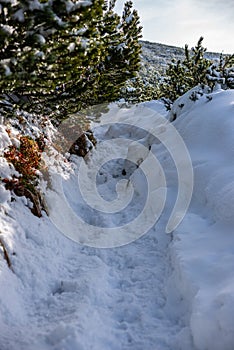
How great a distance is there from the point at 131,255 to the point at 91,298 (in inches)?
89.4

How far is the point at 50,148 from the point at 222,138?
648 cm

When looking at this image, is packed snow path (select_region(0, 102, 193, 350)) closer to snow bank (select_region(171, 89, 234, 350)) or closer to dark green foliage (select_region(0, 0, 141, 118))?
snow bank (select_region(171, 89, 234, 350))

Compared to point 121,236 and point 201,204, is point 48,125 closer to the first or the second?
point 121,236

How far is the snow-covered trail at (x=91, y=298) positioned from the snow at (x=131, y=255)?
0.07ft

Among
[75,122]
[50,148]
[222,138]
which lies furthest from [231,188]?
[75,122]

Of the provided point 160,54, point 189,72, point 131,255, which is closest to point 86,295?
point 131,255

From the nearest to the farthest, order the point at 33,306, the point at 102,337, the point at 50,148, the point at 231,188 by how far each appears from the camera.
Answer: the point at 102,337, the point at 33,306, the point at 231,188, the point at 50,148

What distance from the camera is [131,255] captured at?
8.20 m

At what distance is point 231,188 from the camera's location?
7.89 meters

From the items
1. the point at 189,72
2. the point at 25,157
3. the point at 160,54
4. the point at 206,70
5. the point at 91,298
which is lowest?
the point at 91,298

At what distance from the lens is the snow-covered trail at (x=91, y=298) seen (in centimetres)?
499

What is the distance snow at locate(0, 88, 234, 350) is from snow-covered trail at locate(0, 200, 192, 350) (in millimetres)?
21

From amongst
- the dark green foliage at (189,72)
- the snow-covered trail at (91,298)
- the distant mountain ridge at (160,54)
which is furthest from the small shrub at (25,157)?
the distant mountain ridge at (160,54)

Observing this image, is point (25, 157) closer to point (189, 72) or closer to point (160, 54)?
point (189, 72)
